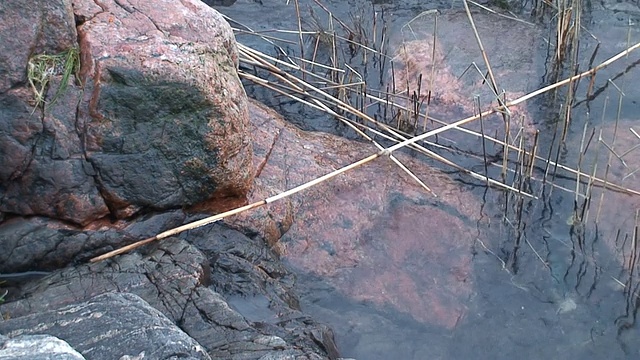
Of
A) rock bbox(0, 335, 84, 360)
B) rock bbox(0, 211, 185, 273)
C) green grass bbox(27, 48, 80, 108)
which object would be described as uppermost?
green grass bbox(27, 48, 80, 108)

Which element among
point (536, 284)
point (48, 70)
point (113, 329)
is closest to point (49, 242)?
point (48, 70)

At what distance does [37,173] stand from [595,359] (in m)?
2.91

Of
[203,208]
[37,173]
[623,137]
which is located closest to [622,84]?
[623,137]

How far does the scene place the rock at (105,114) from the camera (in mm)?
4238

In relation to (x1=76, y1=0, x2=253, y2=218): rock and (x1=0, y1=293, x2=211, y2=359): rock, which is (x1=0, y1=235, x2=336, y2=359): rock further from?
(x1=0, y1=293, x2=211, y2=359): rock

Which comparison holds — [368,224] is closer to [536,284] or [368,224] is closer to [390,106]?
[536,284]

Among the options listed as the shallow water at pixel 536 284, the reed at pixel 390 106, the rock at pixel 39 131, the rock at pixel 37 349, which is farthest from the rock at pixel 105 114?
the rock at pixel 37 349

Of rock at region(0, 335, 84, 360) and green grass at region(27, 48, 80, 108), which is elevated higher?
green grass at region(27, 48, 80, 108)

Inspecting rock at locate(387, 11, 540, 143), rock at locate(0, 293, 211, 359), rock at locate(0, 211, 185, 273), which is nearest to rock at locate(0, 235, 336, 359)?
rock at locate(0, 211, 185, 273)

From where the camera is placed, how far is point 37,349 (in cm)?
275

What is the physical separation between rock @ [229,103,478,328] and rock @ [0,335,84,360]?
1.98 meters

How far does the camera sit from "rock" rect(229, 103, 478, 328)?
4730 millimetres

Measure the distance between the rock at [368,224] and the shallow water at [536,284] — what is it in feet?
0.25

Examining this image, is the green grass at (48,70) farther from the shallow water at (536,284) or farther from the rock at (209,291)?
the shallow water at (536,284)
